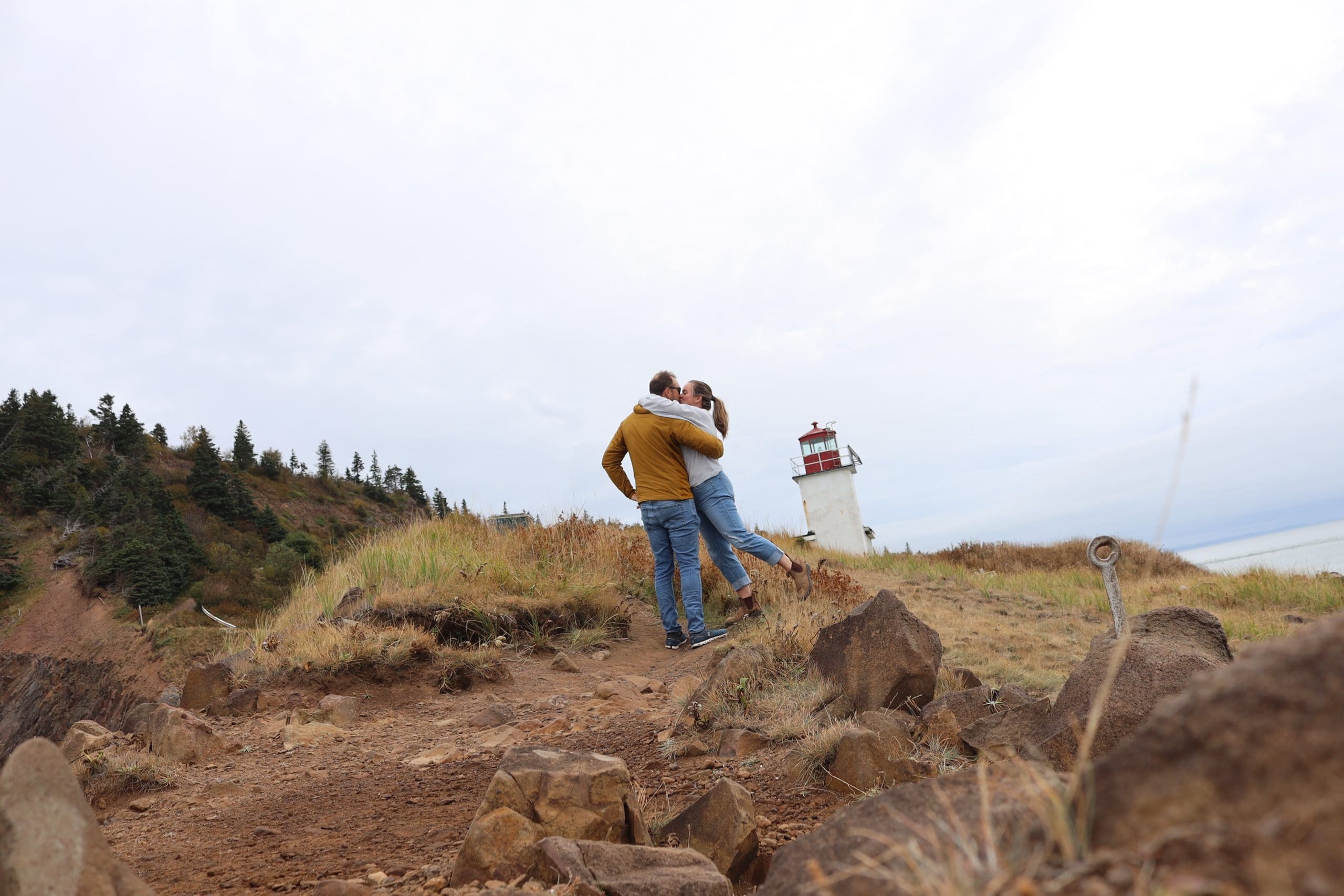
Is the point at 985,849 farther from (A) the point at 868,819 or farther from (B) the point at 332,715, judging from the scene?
(B) the point at 332,715

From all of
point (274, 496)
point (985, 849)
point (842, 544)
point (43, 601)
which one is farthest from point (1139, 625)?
point (274, 496)

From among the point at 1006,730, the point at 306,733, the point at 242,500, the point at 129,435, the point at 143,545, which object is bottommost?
the point at 1006,730

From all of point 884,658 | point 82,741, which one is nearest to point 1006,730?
point 884,658

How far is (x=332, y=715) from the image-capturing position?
17.6ft

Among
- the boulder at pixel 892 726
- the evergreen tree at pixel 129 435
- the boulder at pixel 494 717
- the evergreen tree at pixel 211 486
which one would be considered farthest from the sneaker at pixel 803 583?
the evergreen tree at pixel 129 435

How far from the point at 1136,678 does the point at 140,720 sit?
5.74 m

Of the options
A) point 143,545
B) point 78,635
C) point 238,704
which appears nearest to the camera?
point 238,704

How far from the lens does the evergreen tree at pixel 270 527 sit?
37.1m

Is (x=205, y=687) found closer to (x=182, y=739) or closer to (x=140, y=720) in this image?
(x=140, y=720)

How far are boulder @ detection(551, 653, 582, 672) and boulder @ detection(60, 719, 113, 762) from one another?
9.80ft

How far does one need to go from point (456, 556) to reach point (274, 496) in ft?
138

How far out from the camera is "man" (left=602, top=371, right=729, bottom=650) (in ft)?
21.4

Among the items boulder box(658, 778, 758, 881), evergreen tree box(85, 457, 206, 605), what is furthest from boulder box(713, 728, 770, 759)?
evergreen tree box(85, 457, 206, 605)

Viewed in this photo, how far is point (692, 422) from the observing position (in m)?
6.51
